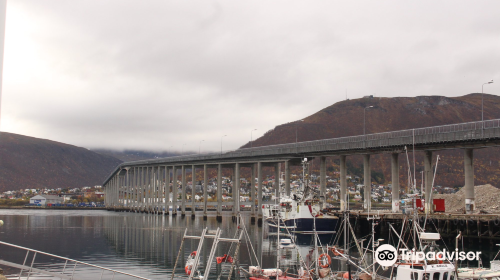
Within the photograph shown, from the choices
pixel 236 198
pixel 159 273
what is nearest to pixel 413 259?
pixel 159 273

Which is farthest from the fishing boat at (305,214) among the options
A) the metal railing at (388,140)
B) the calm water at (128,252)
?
the metal railing at (388,140)

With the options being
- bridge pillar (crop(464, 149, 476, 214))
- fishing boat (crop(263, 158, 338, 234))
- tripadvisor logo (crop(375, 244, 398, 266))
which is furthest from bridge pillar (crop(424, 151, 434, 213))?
tripadvisor logo (crop(375, 244, 398, 266))

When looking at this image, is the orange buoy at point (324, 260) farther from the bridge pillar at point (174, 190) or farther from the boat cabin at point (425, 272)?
the bridge pillar at point (174, 190)

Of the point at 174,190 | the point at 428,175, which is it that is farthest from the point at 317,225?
the point at 174,190

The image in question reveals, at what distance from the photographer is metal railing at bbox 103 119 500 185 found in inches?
2636

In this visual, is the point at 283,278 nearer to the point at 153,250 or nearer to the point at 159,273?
the point at 159,273

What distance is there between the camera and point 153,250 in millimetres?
59281

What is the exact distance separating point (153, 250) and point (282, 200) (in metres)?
31.5

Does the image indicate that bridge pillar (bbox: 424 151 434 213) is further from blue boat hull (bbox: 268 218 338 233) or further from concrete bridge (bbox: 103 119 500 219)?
blue boat hull (bbox: 268 218 338 233)

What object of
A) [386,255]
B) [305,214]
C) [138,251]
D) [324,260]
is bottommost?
[138,251]

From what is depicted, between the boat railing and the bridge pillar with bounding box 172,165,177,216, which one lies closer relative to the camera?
the boat railing

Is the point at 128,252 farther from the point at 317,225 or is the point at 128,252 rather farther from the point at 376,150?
the point at 376,150

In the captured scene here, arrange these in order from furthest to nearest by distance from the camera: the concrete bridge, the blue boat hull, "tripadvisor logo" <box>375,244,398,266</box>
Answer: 1. the blue boat hull
2. the concrete bridge
3. "tripadvisor logo" <box>375,244,398,266</box>

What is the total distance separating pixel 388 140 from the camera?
8181 centimetres
